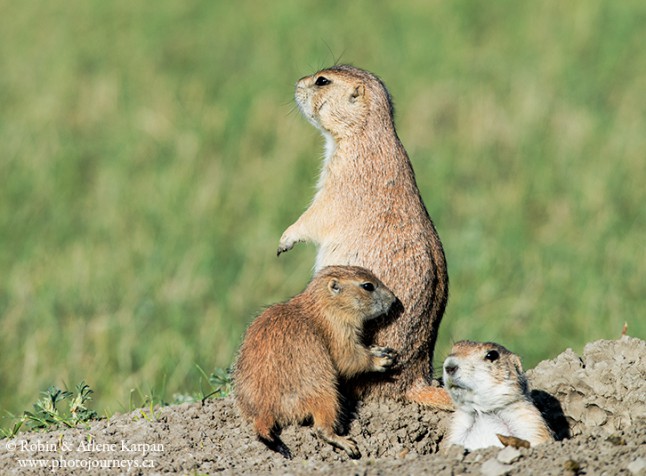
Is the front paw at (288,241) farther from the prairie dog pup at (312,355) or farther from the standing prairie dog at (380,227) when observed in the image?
the prairie dog pup at (312,355)

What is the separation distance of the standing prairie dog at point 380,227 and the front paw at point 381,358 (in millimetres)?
96

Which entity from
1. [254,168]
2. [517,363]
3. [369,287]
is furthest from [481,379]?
[254,168]

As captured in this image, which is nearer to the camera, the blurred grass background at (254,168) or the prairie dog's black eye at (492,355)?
the prairie dog's black eye at (492,355)

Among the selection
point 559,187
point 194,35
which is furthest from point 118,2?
point 559,187

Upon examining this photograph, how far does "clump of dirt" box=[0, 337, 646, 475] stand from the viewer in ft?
16.8

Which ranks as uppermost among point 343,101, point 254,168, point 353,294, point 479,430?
point 254,168

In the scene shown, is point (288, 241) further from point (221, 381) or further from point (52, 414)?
point (52, 414)

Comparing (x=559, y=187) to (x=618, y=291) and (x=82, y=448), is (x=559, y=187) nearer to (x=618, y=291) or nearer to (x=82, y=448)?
(x=618, y=291)

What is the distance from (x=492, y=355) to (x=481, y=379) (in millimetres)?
160

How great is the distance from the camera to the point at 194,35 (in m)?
18.0

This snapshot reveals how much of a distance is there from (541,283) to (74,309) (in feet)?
15.4

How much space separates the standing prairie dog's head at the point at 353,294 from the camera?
600cm

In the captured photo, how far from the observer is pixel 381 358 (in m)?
6.16

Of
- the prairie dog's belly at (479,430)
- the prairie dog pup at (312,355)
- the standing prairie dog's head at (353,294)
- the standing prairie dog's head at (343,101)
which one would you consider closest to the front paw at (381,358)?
the prairie dog pup at (312,355)
